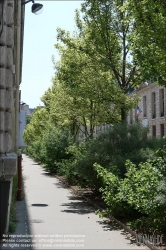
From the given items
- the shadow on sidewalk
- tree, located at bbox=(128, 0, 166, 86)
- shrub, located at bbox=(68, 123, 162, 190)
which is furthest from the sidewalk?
tree, located at bbox=(128, 0, 166, 86)

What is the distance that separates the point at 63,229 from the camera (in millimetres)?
10406

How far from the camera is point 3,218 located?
904 cm

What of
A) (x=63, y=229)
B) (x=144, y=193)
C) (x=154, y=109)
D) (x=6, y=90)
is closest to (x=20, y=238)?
(x=63, y=229)

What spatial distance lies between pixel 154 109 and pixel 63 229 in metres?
33.1

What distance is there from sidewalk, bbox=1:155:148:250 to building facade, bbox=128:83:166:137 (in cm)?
2410

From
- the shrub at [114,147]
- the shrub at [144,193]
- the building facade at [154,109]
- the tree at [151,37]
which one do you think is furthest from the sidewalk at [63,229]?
the building facade at [154,109]

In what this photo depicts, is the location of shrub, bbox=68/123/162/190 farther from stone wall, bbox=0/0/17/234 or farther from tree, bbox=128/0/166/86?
stone wall, bbox=0/0/17/234

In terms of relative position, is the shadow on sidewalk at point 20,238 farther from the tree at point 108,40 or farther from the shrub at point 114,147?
the tree at point 108,40

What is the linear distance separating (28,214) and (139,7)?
→ 7340 mm

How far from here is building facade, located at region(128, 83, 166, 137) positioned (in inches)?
1554

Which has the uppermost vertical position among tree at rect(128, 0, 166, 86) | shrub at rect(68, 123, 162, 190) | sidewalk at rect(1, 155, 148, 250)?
tree at rect(128, 0, 166, 86)

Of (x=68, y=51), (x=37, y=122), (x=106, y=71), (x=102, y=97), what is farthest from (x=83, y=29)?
(x=37, y=122)

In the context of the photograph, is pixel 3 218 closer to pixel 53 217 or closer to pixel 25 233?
pixel 25 233

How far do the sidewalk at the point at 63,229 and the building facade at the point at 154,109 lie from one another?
79.1 ft
